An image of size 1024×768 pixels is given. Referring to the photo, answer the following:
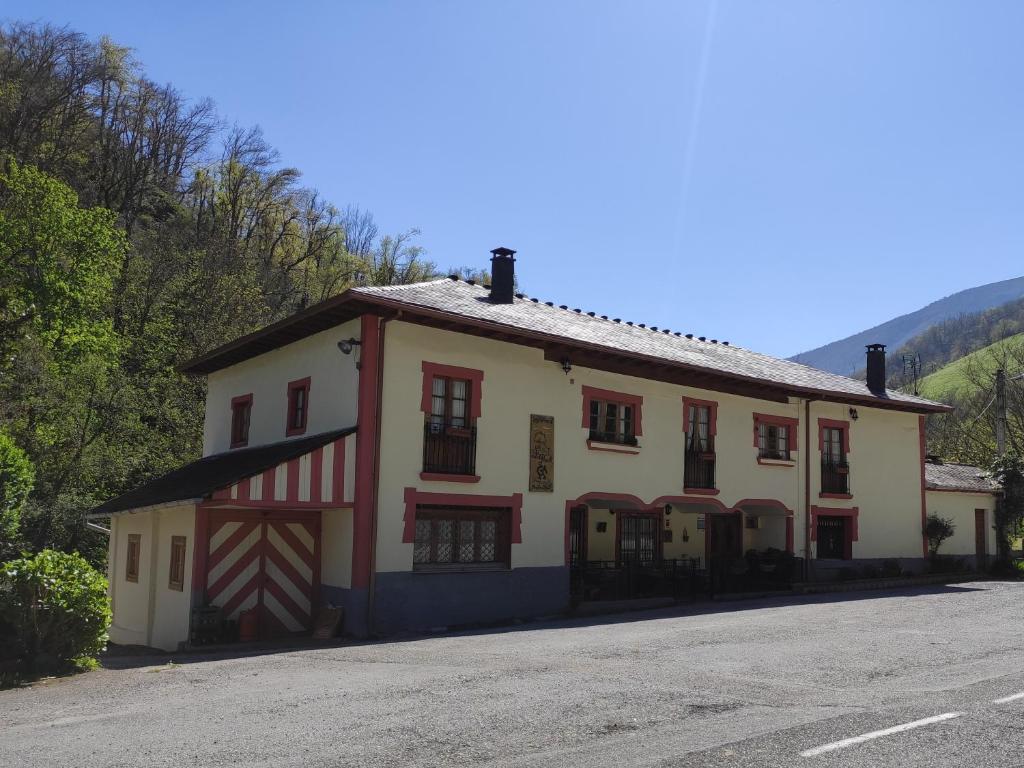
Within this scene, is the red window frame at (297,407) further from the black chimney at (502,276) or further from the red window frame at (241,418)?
the black chimney at (502,276)

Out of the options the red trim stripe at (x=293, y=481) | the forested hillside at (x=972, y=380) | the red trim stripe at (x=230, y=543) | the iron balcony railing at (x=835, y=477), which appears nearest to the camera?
the red trim stripe at (x=293, y=481)

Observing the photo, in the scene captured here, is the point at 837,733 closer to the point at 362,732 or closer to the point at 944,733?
the point at 944,733

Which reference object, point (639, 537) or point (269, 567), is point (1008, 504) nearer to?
point (639, 537)

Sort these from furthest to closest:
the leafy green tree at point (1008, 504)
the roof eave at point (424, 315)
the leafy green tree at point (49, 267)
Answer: the leafy green tree at point (49, 267) → the leafy green tree at point (1008, 504) → the roof eave at point (424, 315)

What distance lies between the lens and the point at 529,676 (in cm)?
999

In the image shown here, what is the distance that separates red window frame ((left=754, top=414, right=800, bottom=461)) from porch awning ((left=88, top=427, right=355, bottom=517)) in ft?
38.2

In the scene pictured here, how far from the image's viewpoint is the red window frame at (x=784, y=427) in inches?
902

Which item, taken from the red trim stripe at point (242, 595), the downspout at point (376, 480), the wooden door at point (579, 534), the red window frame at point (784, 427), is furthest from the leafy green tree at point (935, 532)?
the red trim stripe at point (242, 595)

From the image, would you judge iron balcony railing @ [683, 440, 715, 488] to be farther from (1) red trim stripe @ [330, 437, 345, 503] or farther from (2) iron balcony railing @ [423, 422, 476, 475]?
(1) red trim stripe @ [330, 437, 345, 503]

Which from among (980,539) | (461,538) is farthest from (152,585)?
(980,539)

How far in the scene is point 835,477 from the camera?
980 inches

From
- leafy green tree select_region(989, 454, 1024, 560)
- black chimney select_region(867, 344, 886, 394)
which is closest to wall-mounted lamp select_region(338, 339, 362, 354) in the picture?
black chimney select_region(867, 344, 886, 394)

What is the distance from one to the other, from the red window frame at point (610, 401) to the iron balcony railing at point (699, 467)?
1848 millimetres

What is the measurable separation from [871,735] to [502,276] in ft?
46.9
